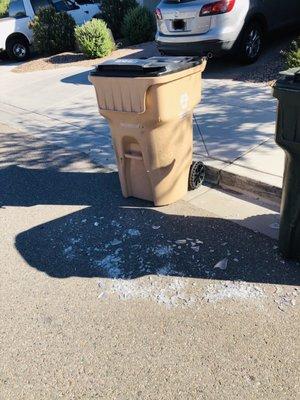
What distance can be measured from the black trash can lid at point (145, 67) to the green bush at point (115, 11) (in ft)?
34.4

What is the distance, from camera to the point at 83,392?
7.93ft

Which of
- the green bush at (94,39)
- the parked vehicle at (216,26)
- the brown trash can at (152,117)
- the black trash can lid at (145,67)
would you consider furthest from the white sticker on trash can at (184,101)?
the green bush at (94,39)

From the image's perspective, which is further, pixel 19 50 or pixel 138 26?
pixel 19 50

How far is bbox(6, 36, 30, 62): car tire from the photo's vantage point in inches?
534

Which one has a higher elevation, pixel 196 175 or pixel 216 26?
pixel 216 26

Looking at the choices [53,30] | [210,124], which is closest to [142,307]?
[210,124]

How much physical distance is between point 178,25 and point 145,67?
15.4 feet

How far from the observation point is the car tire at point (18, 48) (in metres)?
13.6

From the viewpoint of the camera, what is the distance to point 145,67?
3359 millimetres

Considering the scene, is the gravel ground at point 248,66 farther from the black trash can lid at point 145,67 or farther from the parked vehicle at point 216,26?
the black trash can lid at point 145,67

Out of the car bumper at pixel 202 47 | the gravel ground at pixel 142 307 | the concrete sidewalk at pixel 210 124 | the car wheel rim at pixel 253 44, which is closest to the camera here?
the gravel ground at pixel 142 307

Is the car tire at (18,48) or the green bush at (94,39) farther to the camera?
the car tire at (18,48)

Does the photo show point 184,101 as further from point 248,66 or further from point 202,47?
point 248,66

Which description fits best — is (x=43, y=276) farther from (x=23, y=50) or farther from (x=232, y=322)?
(x=23, y=50)
